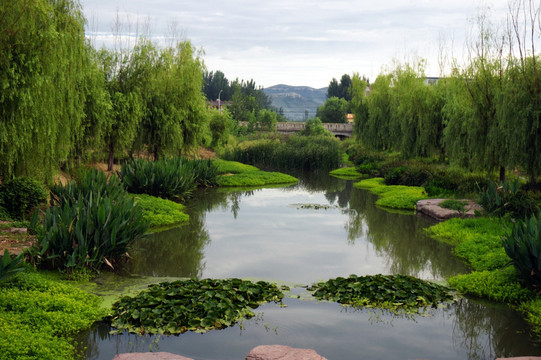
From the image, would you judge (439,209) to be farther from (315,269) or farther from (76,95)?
(76,95)

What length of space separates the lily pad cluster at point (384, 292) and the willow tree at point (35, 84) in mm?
7881

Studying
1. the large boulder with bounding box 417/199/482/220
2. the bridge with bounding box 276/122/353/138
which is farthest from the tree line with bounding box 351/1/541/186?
the bridge with bounding box 276/122/353/138

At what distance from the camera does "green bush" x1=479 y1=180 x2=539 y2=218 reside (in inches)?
512

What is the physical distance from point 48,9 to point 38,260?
6971 mm

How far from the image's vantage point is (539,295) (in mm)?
7918

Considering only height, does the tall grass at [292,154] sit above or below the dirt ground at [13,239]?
above

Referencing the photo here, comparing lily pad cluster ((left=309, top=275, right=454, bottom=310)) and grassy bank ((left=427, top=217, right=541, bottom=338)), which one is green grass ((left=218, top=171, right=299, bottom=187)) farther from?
lily pad cluster ((left=309, top=275, right=454, bottom=310))

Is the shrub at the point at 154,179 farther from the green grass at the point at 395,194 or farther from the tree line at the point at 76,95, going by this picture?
the green grass at the point at 395,194

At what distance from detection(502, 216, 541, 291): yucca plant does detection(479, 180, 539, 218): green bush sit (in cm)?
493

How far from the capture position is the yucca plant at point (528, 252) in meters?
7.86

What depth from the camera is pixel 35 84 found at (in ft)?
39.2

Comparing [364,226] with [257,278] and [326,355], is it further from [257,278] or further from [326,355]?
[326,355]

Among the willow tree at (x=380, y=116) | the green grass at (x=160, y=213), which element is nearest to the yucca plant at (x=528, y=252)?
the green grass at (x=160, y=213)

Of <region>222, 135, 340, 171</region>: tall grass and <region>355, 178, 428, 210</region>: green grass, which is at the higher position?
<region>222, 135, 340, 171</region>: tall grass
